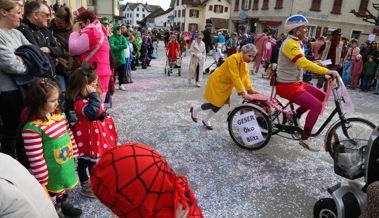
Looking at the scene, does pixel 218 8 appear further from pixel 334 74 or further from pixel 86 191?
pixel 86 191

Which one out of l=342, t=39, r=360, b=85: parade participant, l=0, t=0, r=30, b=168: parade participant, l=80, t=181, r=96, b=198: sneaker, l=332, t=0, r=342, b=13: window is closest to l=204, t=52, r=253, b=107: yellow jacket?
l=80, t=181, r=96, b=198: sneaker

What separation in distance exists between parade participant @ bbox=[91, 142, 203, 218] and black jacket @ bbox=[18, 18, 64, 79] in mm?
2421

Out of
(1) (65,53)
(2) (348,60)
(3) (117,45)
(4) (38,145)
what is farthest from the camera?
(2) (348,60)

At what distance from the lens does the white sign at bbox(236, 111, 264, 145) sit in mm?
3927

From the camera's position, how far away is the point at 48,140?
7.00 feet

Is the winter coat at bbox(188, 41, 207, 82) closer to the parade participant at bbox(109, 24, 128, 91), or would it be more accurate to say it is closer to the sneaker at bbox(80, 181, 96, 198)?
the parade participant at bbox(109, 24, 128, 91)

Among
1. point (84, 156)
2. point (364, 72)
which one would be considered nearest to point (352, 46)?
point (364, 72)

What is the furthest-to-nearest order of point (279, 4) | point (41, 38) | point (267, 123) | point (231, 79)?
point (279, 4) → point (231, 79) → point (267, 123) → point (41, 38)

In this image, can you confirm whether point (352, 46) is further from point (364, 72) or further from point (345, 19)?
point (345, 19)

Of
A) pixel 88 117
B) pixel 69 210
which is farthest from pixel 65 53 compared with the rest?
pixel 69 210

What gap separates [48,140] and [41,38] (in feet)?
5.27

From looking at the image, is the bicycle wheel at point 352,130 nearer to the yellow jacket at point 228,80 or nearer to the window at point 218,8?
the yellow jacket at point 228,80

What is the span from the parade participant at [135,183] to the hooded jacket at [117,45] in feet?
20.3

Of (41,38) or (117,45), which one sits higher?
(41,38)
